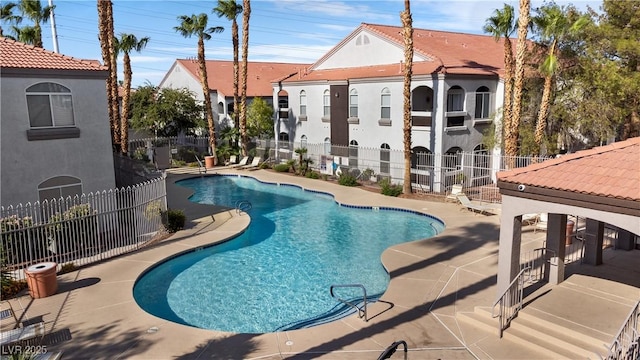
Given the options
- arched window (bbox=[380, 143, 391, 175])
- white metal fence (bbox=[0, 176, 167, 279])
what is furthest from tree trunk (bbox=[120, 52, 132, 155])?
arched window (bbox=[380, 143, 391, 175])

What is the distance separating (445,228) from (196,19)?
2495 cm

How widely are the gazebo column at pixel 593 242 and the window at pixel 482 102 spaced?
16.1m

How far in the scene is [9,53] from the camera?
1655 centimetres

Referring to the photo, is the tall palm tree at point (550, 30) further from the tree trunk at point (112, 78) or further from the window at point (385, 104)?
the tree trunk at point (112, 78)

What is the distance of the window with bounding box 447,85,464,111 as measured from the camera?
1075 inches

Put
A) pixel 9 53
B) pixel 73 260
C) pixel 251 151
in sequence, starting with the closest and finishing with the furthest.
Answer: pixel 73 260
pixel 9 53
pixel 251 151

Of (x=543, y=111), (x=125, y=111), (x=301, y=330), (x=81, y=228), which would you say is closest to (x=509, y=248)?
(x=301, y=330)

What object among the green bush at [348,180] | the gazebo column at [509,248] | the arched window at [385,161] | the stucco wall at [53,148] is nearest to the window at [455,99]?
the arched window at [385,161]

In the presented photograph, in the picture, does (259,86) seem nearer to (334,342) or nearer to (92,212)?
(92,212)

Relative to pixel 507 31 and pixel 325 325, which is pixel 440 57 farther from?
pixel 325 325

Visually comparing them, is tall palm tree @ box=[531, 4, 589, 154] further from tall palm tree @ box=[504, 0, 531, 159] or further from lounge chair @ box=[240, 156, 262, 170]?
lounge chair @ box=[240, 156, 262, 170]

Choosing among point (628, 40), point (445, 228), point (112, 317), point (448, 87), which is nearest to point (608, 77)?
point (628, 40)

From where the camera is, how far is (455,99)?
27828mm

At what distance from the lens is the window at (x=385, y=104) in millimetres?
29003
